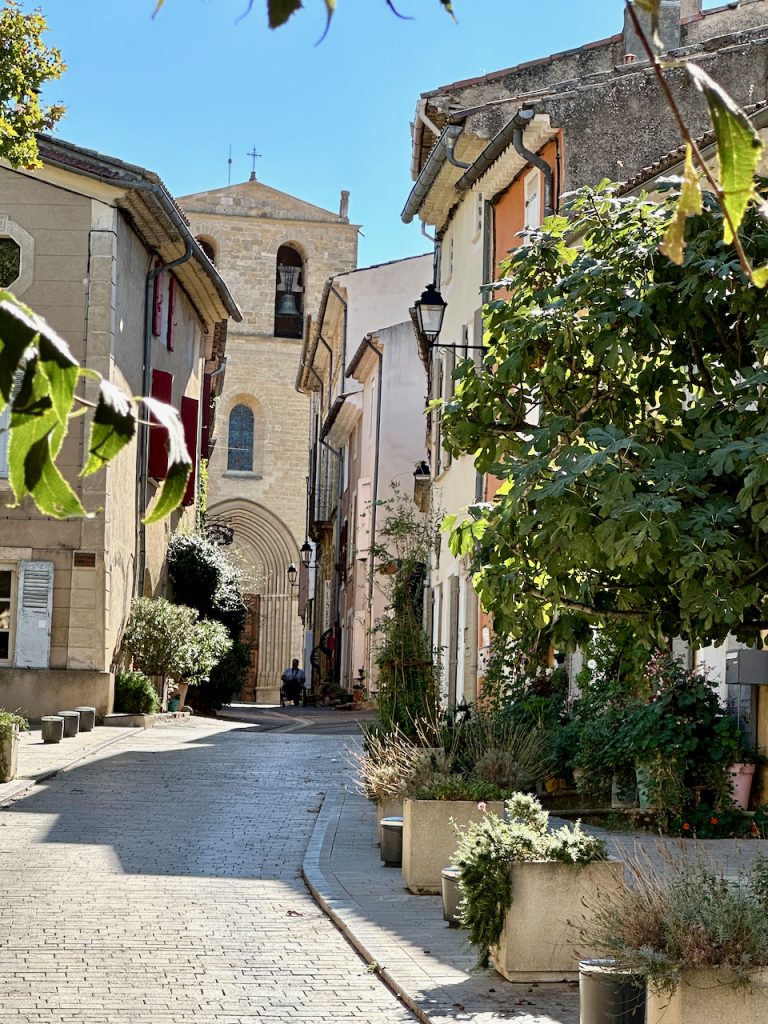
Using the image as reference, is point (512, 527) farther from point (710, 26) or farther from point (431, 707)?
point (710, 26)

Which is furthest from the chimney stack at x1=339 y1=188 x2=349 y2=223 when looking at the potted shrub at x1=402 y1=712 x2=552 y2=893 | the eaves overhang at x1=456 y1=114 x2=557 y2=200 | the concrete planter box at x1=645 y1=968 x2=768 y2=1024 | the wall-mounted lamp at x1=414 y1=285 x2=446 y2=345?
the concrete planter box at x1=645 y1=968 x2=768 y2=1024

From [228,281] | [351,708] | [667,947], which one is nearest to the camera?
[667,947]

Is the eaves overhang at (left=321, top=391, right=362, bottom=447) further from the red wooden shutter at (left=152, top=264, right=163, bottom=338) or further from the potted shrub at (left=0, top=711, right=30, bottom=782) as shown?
the potted shrub at (left=0, top=711, right=30, bottom=782)

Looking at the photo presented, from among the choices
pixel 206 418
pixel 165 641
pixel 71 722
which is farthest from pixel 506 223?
pixel 206 418

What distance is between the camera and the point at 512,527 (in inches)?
268

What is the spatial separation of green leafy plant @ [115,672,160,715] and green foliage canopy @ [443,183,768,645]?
59.7 ft

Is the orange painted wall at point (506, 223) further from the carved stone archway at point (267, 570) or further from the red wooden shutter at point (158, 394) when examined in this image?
the carved stone archway at point (267, 570)

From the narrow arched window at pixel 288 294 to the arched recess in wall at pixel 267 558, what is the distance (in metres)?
6.28

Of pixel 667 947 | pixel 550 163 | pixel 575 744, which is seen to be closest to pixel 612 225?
pixel 667 947

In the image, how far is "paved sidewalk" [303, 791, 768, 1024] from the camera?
23.7ft

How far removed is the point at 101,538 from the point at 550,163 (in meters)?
9.06

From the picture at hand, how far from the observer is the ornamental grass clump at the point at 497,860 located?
7844 millimetres

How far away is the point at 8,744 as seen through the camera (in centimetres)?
1656

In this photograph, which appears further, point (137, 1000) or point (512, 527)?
point (137, 1000)
